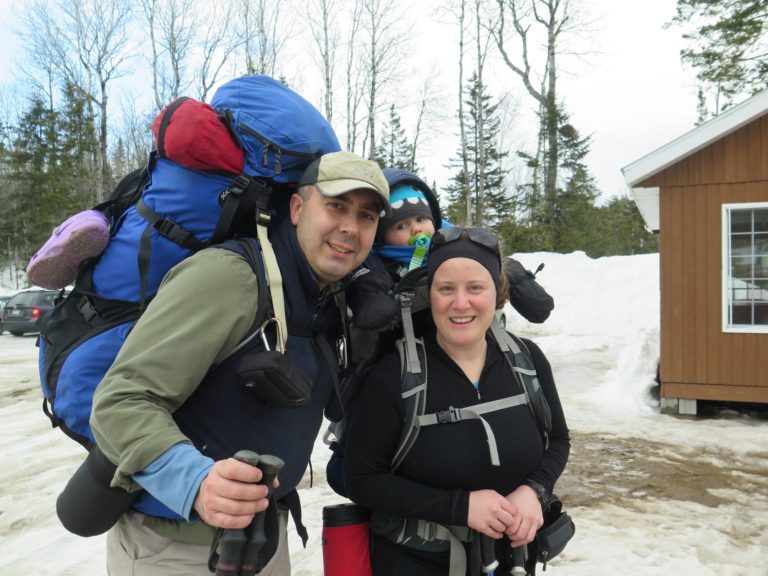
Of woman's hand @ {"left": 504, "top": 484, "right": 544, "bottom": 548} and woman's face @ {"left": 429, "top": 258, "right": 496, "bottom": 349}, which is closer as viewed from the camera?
woman's hand @ {"left": 504, "top": 484, "right": 544, "bottom": 548}

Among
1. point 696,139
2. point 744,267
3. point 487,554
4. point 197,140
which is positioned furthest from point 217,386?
point 744,267

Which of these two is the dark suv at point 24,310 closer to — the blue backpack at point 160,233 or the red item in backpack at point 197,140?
the blue backpack at point 160,233

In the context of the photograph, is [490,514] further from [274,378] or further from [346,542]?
[274,378]

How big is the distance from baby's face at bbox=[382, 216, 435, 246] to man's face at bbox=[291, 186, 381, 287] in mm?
636

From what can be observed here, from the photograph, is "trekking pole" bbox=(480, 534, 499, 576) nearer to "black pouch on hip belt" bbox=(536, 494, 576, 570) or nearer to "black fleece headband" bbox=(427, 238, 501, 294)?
"black pouch on hip belt" bbox=(536, 494, 576, 570)

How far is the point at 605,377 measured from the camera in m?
10.4

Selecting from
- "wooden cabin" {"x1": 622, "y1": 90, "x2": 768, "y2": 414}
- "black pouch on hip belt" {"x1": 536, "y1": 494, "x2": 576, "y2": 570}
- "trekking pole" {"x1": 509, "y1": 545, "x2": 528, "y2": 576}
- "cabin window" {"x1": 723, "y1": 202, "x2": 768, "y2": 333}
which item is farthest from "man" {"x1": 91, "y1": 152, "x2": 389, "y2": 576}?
"cabin window" {"x1": 723, "y1": 202, "x2": 768, "y2": 333}

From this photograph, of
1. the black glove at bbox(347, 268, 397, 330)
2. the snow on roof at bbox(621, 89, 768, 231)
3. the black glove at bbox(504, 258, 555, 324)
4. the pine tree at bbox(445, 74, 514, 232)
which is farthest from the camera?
the pine tree at bbox(445, 74, 514, 232)

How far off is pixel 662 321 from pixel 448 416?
24.2 feet

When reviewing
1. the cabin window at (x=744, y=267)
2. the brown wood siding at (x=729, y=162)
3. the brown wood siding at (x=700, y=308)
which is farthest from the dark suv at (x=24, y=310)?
the cabin window at (x=744, y=267)

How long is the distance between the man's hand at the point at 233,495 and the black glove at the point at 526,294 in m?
1.44

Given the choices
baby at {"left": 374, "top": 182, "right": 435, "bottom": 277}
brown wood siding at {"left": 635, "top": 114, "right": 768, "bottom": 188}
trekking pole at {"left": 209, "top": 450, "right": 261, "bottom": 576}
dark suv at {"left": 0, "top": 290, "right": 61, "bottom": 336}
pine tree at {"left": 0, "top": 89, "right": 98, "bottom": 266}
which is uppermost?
pine tree at {"left": 0, "top": 89, "right": 98, "bottom": 266}

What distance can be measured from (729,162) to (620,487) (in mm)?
5173

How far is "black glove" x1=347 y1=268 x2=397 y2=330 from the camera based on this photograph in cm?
189
